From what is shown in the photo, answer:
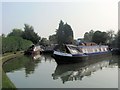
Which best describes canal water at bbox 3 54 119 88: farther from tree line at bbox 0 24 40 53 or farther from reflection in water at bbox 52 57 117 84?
tree line at bbox 0 24 40 53

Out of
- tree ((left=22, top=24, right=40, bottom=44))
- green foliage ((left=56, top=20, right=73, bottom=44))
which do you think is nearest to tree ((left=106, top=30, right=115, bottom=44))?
green foliage ((left=56, top=20, right=73, bottom=44))

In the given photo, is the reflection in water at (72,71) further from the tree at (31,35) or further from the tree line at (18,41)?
the tree at (31,35)

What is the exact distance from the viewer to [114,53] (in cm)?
5425

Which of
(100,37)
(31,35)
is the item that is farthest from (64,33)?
(100,37)

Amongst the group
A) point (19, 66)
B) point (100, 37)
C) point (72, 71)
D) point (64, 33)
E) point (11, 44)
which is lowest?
point (72, 71)

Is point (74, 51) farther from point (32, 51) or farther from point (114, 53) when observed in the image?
point (114, 53)

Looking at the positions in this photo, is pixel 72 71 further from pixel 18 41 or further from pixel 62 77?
pixel 18 41

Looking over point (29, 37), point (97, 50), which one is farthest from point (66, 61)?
point (29, 37)

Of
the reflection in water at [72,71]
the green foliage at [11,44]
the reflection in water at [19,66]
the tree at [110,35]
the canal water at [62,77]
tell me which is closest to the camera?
the canal water at [62,77]

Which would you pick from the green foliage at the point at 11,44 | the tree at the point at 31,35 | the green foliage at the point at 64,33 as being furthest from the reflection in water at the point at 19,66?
the green foliage at the point at 64,33

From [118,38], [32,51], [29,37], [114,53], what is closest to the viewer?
[32,51]

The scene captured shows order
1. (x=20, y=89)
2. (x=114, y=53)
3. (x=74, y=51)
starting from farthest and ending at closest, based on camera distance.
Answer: (x=114, y=53), (x=74, y=51), (x=20, y=89)

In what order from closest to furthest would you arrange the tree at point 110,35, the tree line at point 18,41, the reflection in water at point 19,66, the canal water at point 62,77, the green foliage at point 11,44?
the canal water at point 62,77
the reflection in water at point 19,66
the green foliage at point 11,44
the tree line at point 18,41
the tree at point 110,35

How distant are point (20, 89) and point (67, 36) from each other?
212 feet
